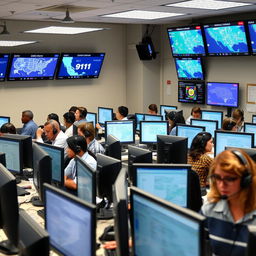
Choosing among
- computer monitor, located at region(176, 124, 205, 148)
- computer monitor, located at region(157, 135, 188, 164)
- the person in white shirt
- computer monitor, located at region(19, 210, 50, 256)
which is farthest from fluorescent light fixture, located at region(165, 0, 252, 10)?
computer monitor, located at region(19, 210, 50, 256)

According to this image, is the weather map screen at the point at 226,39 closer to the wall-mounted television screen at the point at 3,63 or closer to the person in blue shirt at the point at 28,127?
the person in blue shirt at the point at 28,127

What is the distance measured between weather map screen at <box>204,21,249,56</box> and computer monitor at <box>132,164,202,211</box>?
492 cm

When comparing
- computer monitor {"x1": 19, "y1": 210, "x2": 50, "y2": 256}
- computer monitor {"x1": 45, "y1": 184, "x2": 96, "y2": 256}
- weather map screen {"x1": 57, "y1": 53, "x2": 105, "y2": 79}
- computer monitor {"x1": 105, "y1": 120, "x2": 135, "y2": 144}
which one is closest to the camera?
computer monitor {"x1": 19, "y1": 210, "x2": 50, "y2": 256}

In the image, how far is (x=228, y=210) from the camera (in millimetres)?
2105

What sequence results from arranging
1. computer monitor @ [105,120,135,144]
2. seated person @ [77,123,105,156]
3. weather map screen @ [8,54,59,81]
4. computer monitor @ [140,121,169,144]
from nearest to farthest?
seated person @ [77,123,105,156], computer monitor @ [140,121,169,144], computer monitor @ [105,120,135,144], weather map screen @ [8,54,59,81]

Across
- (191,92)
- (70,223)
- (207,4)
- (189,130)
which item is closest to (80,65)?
(191,92)

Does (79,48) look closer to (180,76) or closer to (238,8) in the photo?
(180,76)

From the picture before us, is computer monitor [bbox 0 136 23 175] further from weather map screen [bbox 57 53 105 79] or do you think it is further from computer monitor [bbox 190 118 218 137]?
weather map screen [bbox 57 53 105 79]

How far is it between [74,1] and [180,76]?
3.68 metres

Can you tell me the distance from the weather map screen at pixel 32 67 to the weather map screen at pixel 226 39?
9.93 ft

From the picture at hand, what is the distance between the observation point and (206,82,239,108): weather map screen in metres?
7.98

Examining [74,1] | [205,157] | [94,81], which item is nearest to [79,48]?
[94,81]

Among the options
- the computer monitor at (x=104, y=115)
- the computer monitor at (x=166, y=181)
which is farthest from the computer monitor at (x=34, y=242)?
the computer monitor at (x=104, y=115)

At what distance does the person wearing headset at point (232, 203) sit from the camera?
203 centimetres
